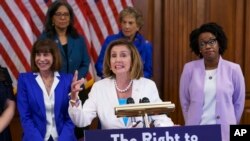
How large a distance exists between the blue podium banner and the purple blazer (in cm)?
134

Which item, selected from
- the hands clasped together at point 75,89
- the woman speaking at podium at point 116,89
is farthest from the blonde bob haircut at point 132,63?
the hands clasped together at point 75,89

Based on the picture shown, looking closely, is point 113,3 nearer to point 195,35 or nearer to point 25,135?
point 195,35

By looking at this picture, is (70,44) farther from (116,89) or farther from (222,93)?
(222,93)

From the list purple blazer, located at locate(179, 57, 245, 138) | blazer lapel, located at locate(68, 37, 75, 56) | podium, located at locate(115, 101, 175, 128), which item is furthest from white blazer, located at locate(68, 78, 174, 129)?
blazer lapel, located at locate(68, 37, 75, 56)

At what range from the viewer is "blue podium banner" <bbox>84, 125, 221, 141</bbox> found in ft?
7.79

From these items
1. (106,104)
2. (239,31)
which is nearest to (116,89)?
(106,104)

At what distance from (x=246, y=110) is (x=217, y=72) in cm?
144

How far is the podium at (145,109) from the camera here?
2.39 metres

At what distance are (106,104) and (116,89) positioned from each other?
0.47 ft

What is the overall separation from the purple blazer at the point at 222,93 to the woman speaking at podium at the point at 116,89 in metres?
0.66

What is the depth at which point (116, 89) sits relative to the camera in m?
3.18

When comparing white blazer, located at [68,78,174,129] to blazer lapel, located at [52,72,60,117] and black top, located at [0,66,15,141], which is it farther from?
black top, located at [0,66,15,141]

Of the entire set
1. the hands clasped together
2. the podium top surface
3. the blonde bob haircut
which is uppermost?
the blonde bob haircut

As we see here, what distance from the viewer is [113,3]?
15.6 feet
